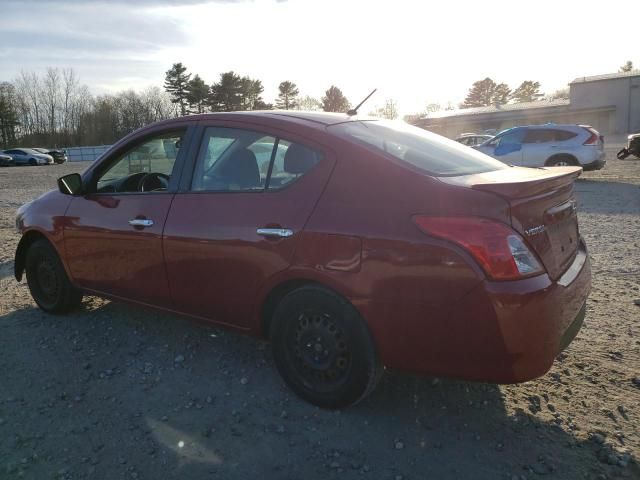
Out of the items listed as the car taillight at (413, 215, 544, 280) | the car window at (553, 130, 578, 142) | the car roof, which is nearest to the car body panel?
the car roof

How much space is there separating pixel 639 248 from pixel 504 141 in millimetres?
9554

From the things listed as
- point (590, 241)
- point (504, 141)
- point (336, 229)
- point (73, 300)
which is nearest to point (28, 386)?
point (73, 300)

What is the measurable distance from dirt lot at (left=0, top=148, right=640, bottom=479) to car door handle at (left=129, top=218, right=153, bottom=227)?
974 millimetres

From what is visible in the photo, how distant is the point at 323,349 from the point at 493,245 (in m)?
1.11

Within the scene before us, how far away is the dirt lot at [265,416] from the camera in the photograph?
2380 millimetres

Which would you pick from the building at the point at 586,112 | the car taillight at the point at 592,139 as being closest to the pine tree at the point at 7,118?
the building at the point at 586,112

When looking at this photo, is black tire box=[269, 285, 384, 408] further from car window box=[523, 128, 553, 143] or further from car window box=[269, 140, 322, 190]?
car window box=[523, 128, 553, 143]

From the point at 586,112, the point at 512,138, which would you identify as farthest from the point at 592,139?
the point at 586,112

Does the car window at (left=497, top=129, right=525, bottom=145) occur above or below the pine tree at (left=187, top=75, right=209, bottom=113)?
below

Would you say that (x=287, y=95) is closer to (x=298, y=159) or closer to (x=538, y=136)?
(x=538, y=136)

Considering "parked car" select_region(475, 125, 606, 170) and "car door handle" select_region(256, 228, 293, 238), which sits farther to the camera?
"parked car" select_region(475, 125, 606, 170)

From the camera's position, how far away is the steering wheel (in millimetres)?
3695

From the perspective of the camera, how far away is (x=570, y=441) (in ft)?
8.16

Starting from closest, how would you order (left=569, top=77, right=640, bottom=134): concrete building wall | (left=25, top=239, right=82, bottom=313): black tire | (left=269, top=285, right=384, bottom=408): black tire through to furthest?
(left=269, top=285, right=384, bottom=408): black tire, (left=25, top=239, right=82, bottom=313): black tire, (left=569, top=77, right=640, bottom=134): concrete building wall
